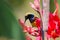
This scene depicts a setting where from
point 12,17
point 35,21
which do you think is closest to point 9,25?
point 12,17

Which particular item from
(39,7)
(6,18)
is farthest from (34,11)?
(6,18)

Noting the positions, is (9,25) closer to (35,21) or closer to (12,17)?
(12,17)

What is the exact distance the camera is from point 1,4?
755 mm

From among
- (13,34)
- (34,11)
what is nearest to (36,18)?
(34,11)

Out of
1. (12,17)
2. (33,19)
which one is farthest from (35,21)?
(12,17)

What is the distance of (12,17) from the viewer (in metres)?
0.77

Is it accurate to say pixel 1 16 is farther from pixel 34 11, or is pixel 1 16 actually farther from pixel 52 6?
pixel 52 6

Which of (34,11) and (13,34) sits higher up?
(34,11)

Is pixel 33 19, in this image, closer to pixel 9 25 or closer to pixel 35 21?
pixel 35 21

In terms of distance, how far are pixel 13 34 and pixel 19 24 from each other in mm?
66

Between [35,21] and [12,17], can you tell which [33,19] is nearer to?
[35,21]

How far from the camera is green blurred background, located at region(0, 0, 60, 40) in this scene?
750 mm

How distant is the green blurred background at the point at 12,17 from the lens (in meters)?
0.75

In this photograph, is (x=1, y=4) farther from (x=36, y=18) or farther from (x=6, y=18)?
(x=36, y=18)
